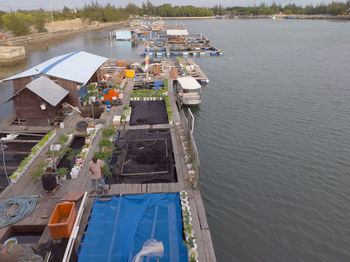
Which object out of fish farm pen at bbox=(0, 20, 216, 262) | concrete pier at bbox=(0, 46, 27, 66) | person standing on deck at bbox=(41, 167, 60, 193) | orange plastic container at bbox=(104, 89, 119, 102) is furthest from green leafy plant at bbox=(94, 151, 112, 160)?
concrete pier at bbox=(0, 46, 27, 66)

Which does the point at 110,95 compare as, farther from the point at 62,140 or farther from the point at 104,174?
the point at 104,174

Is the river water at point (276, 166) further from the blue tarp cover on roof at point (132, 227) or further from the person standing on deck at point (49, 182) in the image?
the person standing on deck at point (49, 182)

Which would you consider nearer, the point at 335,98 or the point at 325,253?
the point at 325,253

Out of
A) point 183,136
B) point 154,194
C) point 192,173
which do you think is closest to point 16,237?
point 154,194

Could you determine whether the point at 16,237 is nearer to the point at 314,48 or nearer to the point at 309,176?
the point at 309,176

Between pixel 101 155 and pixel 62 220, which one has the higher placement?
pixel 101 155

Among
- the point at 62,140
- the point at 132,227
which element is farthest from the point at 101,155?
the point at 132,227
